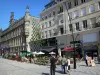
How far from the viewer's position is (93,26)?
104 feet

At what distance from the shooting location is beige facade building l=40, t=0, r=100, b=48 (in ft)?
104

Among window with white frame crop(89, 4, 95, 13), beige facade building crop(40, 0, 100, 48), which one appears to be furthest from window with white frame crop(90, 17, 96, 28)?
window with white frame crop(89, 4, 95, 13)

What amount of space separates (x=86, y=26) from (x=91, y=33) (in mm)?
2403

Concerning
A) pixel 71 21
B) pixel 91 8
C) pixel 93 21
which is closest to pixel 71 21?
pixel 71 21

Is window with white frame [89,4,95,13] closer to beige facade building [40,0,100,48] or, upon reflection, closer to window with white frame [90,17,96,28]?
beige facade building [40,0,100,48]

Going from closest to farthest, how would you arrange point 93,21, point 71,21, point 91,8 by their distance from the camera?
point 93,21
point 91,8
point 71,21

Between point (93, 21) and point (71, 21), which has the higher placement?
point (71, 21)

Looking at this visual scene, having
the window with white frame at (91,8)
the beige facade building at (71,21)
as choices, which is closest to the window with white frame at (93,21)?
the beige facade building at (71,21)

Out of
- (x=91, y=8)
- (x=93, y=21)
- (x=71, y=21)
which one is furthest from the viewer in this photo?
(x=71, y=21)

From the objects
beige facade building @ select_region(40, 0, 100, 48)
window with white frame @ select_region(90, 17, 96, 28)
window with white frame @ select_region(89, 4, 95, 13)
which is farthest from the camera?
window with white frame @ select_region(89, 4, 95, 13)

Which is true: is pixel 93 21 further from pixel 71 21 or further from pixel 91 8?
pixel 71 21

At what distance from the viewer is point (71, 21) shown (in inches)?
1468

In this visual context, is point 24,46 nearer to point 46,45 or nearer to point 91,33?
point 46,45

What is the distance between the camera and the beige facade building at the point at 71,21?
31.7 meters
